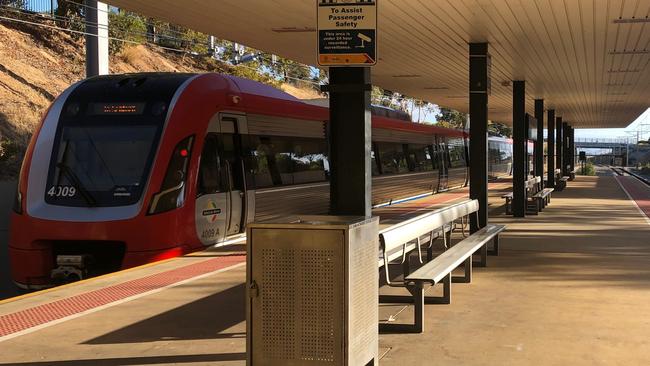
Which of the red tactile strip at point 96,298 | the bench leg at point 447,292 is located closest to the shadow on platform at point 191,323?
the red tactile strip at point 96,298

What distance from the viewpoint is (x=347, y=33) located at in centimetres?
508

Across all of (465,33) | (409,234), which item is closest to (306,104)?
(465,33)

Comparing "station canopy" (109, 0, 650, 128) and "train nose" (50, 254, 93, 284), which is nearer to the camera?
"train nose" (50, 254, 93, 284)

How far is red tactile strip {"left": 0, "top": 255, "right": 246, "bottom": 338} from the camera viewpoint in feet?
20.9

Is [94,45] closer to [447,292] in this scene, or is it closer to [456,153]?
[447,292]

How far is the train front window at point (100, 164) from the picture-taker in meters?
9.26

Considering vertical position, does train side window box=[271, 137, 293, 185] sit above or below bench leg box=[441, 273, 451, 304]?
above

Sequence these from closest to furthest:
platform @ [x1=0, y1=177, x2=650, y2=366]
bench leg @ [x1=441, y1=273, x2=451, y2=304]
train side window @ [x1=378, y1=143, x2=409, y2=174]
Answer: platform @ [x1=0, y1=177, x2=650, y2=366] < bench leg @ [x1=441, y1=273, x2=451, y2=304] < train side window @ [x1=378, y1=143, x2=409, y2=174]

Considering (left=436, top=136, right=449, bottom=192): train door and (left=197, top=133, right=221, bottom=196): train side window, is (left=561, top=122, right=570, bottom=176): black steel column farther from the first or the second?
(left=197, top=133, right=221, bottom=196): train side window

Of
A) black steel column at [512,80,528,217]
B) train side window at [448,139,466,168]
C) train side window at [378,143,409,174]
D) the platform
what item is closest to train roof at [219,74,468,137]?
train side window at [378,143,409,174]

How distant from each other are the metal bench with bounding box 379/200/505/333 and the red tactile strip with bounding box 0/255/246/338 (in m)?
2.62

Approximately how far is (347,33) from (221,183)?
5917 mm

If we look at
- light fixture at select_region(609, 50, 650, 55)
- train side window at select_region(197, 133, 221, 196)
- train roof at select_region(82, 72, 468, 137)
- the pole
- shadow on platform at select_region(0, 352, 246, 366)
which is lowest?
shadow on platform at select_region(0, 352, 246, 366)

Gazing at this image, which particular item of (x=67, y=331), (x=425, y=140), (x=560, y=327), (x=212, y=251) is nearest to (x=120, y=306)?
(x=67, y=331)
